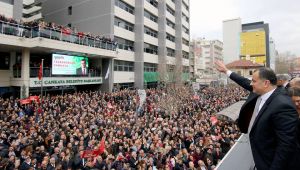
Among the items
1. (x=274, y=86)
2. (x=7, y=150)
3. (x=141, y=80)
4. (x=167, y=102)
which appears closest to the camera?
(x=274, y=86)

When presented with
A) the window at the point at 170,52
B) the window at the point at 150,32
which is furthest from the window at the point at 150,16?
the window at the point at 170,52

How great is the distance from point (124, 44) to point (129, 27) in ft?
10.8

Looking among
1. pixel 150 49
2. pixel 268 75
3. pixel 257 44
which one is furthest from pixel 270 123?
pixel 257 44

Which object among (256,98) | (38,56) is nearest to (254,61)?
(38,56)

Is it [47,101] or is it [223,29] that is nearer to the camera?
[47,101]

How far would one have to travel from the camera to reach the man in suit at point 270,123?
251 cm

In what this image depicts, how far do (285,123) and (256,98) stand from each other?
63cm

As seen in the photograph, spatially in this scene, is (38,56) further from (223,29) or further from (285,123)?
(223,29)

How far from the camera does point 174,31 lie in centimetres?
5506

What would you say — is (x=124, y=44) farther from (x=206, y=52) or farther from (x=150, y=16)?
(x=206, y=52)

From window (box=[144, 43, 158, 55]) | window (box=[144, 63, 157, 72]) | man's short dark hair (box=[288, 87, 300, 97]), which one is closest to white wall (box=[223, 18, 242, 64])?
window (box=[144, 43, 158, 55])

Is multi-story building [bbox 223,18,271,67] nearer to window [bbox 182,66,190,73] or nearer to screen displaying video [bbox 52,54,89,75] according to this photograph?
window [bbox 182,66,190,73]

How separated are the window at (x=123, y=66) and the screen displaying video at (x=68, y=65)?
22.6 feet

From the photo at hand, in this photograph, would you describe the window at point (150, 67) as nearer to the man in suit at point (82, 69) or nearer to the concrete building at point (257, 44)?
the man in suit at point (82, 69)
